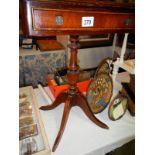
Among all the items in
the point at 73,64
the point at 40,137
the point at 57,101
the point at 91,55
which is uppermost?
the point at 91,55

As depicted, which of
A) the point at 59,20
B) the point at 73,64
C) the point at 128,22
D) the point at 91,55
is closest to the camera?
the point at 59,20

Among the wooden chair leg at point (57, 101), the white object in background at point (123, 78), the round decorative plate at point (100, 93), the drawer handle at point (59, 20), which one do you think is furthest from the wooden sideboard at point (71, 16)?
the white object in background at point (123, 78)

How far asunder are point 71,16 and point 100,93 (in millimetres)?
459

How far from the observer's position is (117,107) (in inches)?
30.5

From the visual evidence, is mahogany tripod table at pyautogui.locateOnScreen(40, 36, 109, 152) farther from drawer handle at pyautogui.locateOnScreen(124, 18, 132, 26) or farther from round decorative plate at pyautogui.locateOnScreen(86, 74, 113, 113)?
drawer handle at pyautogui.locateOnScreen(124, 18, 132, 26)

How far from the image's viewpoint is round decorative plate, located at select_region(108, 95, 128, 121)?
769mm

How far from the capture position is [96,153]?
2.19 feet

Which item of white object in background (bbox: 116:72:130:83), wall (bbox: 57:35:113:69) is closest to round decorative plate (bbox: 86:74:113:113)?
white object in background (bbox: 116:72:130:83)

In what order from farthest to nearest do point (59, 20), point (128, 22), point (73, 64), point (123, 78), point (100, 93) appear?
point (123, 78) → point (100, 93) → point (73, 64) → point (128, 22) → point (59, 20)

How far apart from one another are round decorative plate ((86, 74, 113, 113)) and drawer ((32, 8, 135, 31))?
0.98 ft

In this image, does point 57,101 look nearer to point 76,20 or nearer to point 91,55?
Result: point 76,20

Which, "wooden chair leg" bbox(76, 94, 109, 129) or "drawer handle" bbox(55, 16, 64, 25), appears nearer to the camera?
"drawer handle" bbox(55, 16, 64, 25)

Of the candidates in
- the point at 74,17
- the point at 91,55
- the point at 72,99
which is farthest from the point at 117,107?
the point at 91,55
